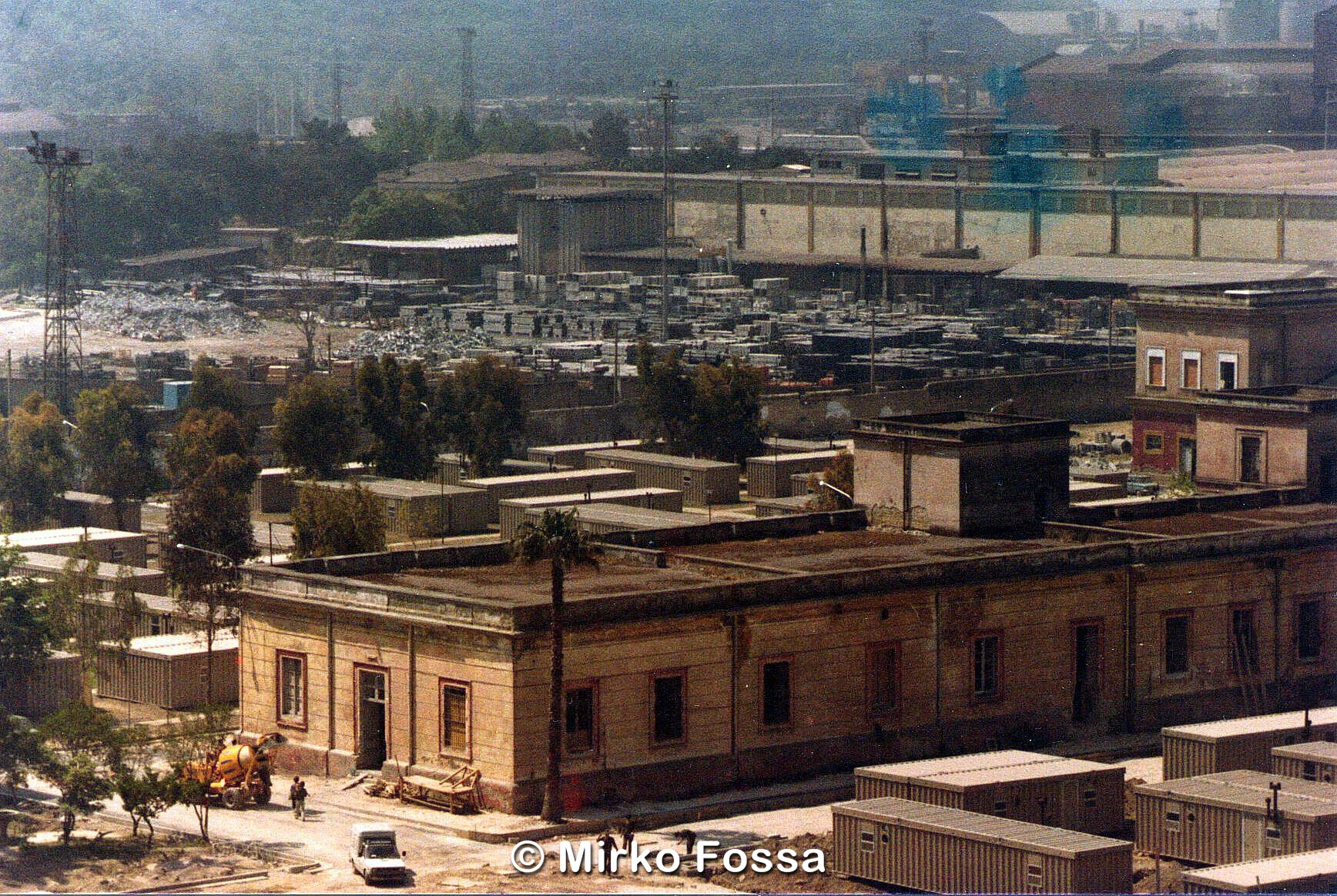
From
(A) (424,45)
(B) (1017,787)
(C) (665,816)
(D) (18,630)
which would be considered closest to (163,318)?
(D) (18,630)

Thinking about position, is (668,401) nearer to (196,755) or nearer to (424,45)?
(196,755)

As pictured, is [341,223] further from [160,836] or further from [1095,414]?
[160,836]

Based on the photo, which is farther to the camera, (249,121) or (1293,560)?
(249,121)

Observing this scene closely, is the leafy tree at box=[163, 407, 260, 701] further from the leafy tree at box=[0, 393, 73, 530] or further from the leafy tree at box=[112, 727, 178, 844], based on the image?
the leafy tree at box=[0, 393, 73, 530]

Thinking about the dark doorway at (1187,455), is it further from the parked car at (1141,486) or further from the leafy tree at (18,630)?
the leafy tree at (18,630)

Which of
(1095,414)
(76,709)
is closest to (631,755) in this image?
(76,709)
